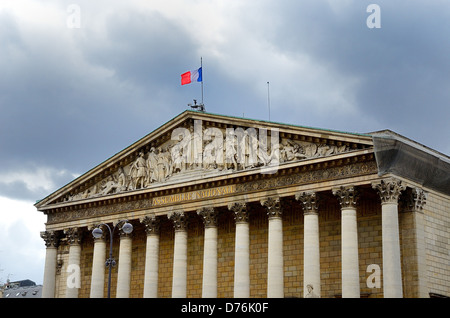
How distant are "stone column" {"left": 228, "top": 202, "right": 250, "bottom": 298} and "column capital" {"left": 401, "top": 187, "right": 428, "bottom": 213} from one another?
804 cm

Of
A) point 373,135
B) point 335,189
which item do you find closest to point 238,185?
point 335,189

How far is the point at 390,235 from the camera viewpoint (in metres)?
31.7

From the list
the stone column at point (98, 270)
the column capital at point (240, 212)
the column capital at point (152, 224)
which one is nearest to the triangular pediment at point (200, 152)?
the column capital at point (152, 224)

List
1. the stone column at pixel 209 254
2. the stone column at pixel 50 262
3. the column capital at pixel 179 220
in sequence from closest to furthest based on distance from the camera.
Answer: the stone column at pixel 209 254
the column capital at pixel 179 220
the stone column at pixel 50 262

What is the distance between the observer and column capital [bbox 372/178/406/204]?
105 feet

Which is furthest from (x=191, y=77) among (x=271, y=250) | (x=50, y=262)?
(x=50, y=262)

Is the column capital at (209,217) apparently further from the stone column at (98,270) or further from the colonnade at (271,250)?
the stone column at (98,270)

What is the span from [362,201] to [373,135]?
4.25m

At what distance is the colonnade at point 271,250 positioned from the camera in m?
32.0

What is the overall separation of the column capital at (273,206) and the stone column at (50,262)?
16521mm

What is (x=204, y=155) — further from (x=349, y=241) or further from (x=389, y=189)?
(x=389, y=189)

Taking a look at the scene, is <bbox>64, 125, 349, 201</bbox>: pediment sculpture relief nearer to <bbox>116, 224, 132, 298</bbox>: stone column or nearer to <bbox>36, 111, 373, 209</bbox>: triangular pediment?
<bbox>36, 111, 373, 209</bbox>: triangular pediment

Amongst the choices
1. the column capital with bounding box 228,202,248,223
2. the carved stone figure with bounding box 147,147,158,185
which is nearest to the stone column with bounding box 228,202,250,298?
the column capital with bounding box 228,202,248,223

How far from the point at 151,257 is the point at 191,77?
10.7 m
